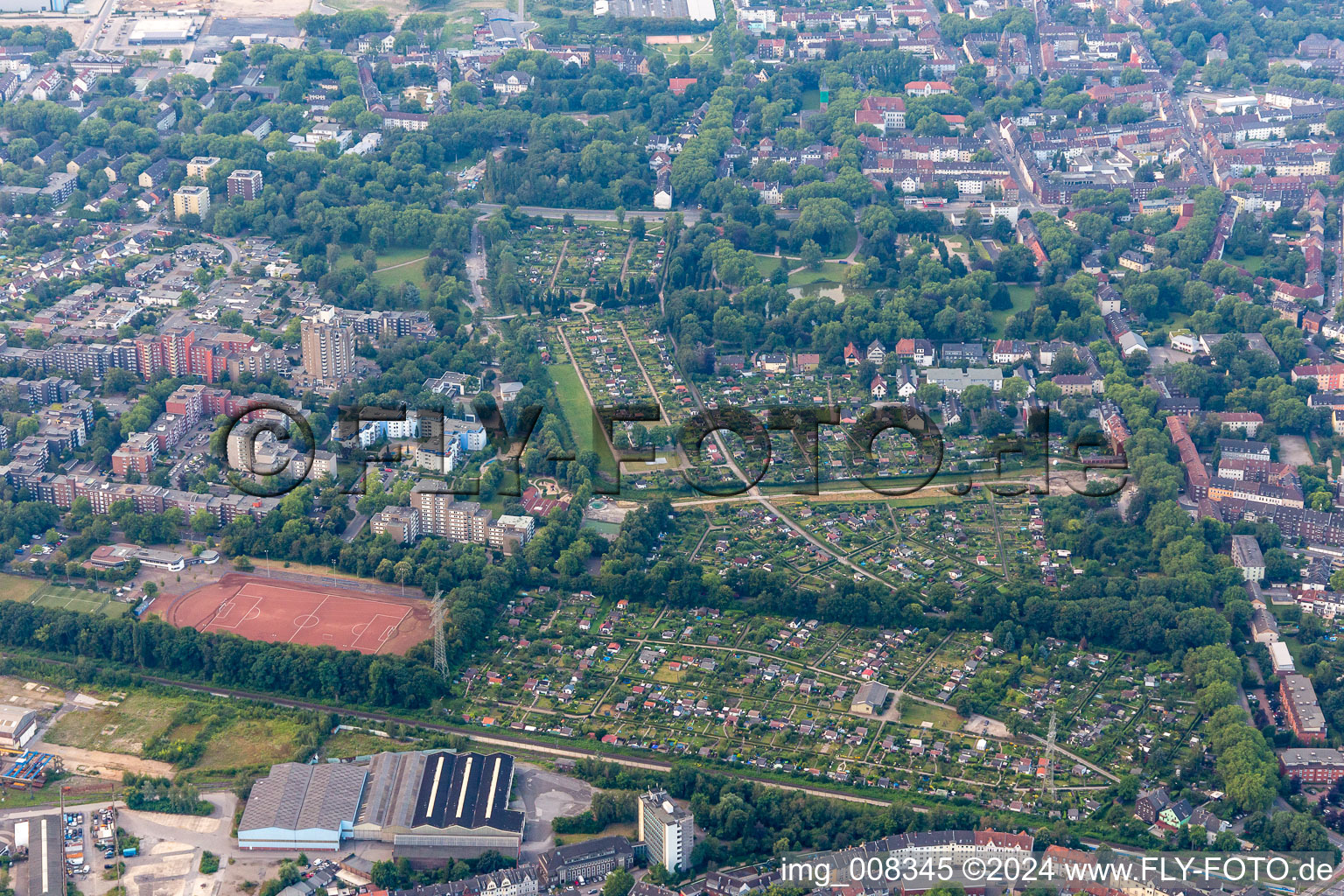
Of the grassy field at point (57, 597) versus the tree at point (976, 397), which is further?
the tree at point (976, 397)

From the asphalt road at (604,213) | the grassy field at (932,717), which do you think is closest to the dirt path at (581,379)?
the asphalt road at (604,213)

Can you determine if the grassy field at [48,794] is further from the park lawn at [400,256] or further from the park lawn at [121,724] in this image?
the park lawn at [400,256]

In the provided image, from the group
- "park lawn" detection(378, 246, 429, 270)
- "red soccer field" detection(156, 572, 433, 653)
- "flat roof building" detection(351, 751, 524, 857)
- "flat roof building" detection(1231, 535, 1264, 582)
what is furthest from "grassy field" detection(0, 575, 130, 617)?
"flat roof building" detection(1231, 535, 1264, 582)

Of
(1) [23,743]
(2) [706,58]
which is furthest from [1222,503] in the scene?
(2) [706,58]

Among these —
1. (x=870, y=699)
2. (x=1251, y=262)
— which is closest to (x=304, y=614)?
(x=870, y=699)

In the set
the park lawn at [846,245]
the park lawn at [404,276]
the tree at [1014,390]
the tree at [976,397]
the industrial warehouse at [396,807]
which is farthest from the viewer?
the park lawn at [846,245]

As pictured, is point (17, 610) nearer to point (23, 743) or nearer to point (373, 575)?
point (23, 743)
